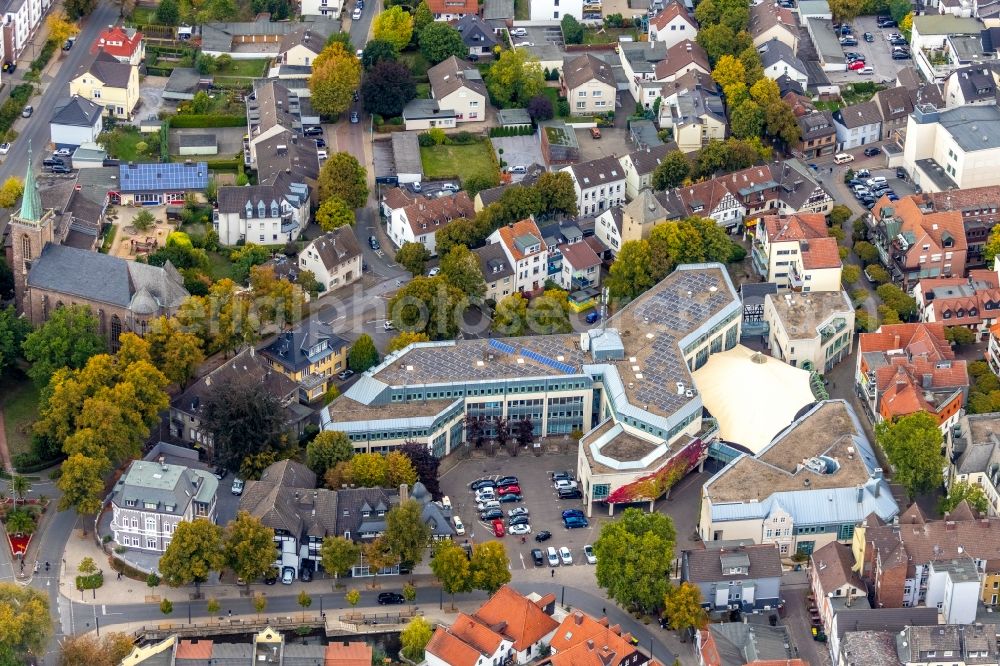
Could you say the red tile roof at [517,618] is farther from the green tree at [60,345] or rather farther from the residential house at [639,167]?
the residential house at [639,167]

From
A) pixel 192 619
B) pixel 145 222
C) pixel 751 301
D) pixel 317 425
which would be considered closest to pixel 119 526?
pixel 192 619

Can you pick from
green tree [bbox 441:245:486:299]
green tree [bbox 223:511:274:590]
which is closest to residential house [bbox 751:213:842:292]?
green tree [bbox 441:245:486:299]

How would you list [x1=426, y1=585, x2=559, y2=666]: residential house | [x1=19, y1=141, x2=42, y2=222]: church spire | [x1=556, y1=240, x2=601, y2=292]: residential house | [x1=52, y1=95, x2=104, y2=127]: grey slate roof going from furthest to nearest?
[x1=52, y1=95, x2=104, y2=127]: grey slate roof, [x1=556, y1=240, x2=601, y2=292]: residential house, [x1=19, y1=141, x2=42, y2=222]: church spire, [x1=426, y1=585, x2=559, y2=666]: residential house

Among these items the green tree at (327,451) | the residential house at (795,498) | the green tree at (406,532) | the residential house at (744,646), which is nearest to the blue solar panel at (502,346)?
the green tree at (327,451)

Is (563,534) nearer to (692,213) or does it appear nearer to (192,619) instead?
(192,619)

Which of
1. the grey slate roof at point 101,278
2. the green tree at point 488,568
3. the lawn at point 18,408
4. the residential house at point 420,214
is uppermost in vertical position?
the grey slate roof at point 101,278

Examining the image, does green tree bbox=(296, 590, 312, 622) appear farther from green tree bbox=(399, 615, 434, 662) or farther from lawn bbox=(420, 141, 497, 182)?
lawn bbox=(420, 141, 497, 182)

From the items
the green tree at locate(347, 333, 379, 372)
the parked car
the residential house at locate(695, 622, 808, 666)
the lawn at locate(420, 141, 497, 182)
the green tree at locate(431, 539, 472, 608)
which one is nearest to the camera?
the residential house at locate(695, 622, 808, 666)
